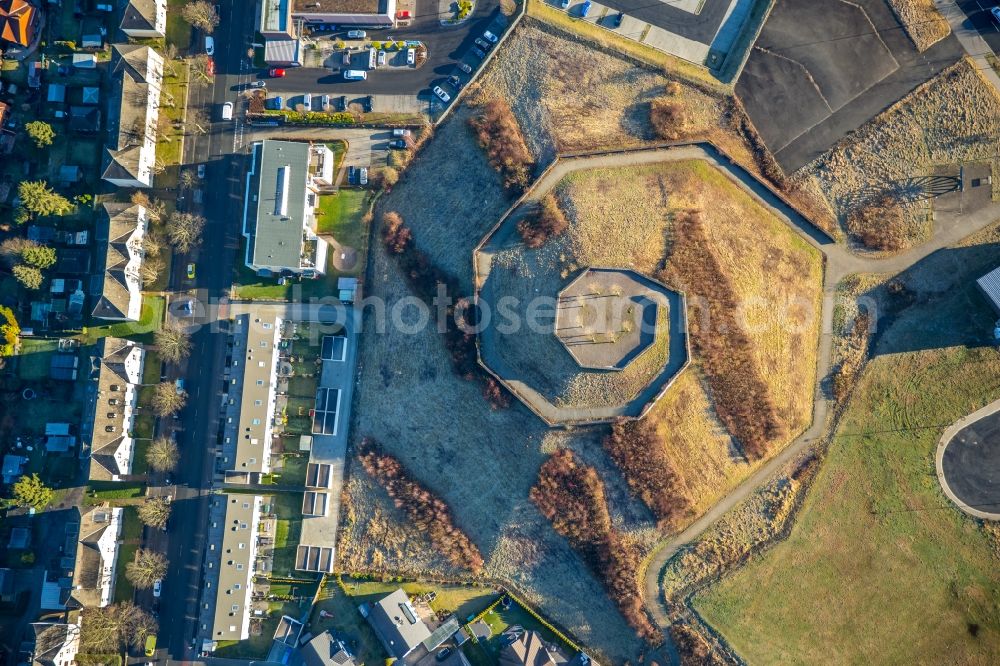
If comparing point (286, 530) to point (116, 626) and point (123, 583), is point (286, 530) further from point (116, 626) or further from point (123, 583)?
point (116, 626)

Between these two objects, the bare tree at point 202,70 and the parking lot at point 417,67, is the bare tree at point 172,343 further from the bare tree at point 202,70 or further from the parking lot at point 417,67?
the parking lot at point 417,67

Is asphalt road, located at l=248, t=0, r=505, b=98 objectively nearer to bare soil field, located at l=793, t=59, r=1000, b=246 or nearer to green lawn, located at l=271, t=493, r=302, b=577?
bare soil field, located at l=793, t=59, r=1000, b=246

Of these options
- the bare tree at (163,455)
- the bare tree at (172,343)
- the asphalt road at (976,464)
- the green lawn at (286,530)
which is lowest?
the green lawn at (286,530)

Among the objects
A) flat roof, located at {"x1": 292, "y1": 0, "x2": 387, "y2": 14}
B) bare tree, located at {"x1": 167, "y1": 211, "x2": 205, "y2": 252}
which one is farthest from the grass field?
bare tree, located at {"x1": 167, "y1": 211, "x2": 205, "y2": 252}

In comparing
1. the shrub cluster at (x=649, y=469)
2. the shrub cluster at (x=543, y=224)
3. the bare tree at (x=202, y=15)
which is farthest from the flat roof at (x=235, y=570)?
the bare tree at (x=202, y=15)

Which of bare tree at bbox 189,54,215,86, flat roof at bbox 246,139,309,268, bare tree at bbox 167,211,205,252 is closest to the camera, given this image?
flat roof at bbox 246,139,309,268

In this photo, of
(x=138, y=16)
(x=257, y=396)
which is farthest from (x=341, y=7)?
(x=257, y=396)
